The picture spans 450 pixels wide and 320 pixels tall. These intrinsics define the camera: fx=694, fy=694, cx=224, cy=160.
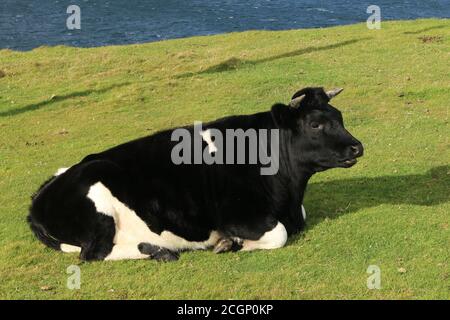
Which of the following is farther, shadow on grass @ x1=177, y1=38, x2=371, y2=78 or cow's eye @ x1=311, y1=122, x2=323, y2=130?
shadow on grass @ x1=177, y1=38, x2=371, y2=78

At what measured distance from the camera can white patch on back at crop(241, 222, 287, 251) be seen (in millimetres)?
8844

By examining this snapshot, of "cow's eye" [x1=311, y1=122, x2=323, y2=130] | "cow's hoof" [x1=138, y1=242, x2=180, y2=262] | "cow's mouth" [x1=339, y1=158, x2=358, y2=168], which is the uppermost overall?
"cow's eye" [x1=311, y1=122, x2=323, y2=130]

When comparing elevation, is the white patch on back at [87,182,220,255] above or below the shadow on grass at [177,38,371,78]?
above

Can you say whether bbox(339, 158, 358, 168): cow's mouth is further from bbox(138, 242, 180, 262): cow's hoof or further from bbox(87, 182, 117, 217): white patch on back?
bbox(87, 182, 117, 217): white patch on back

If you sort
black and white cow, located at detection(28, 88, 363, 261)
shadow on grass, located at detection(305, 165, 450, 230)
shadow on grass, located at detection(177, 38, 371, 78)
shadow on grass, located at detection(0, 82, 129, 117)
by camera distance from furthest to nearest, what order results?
shadow on grass, located at detection(177, 38, 371, 78) < shadow on grass, located at detection(0, 82, 129, 117) < shadow on grass, located at detection(305, 165, 450, 230) < black and white cow, located at detection(28, 88, 363, 261)

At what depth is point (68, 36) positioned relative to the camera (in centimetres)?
4834

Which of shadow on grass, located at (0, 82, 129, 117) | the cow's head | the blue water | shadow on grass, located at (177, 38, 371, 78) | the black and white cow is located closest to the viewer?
the black and white cow

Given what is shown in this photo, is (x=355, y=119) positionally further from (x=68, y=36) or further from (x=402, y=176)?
(x=68, y=36)

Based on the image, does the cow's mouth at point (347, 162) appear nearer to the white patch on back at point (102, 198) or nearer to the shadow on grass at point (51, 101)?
the white patch on back at point (102, 198)

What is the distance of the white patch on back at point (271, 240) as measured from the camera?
8.84m

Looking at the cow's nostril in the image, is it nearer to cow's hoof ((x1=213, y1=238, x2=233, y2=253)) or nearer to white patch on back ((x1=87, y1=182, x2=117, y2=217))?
cow's hoof ((x1=213, y1=238, x2=233, y2=253))

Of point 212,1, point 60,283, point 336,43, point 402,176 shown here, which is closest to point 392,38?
point 336,43

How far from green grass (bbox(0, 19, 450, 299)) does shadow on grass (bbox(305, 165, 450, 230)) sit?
0.03 metres

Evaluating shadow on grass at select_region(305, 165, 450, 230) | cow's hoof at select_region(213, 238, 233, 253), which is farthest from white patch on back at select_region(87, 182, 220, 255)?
shadow on grass at select_region(305, 165, 450, 230)
